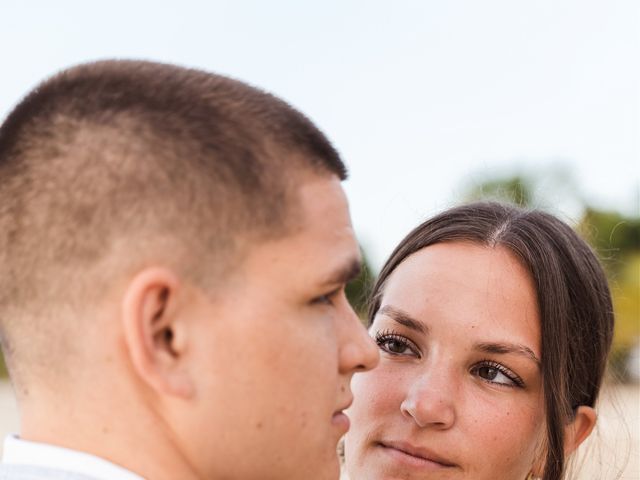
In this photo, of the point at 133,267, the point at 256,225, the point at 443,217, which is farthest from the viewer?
the point at 443,217

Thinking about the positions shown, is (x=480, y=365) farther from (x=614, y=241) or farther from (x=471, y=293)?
(x=614, y=241)

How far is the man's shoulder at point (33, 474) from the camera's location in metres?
2.02

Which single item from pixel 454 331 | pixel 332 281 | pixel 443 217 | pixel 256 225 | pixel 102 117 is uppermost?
pixel 102 117

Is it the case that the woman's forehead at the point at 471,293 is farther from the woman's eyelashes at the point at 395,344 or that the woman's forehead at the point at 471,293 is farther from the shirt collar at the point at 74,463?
the shirt collar at the point at 74,463

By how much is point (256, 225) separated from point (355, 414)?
69.4 inches

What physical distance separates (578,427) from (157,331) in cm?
256

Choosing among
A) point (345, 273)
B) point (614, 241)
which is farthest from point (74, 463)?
point (614, 241)

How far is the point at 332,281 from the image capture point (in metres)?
2.32

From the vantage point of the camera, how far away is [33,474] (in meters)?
2.04

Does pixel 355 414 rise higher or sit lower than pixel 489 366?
lower

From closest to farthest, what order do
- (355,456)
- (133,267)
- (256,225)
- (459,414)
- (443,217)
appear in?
(133,267), (256,225), (459,414), (355,456), (443,217)

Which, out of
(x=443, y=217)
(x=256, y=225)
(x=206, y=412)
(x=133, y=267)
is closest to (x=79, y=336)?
(x=133, y=267)

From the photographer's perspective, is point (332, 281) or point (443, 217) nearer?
point (332, 281)

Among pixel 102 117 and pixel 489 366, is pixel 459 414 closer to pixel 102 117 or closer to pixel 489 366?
pixel 489 366
